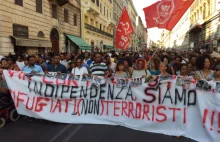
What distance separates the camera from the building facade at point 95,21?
30997 mm

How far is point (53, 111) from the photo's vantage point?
5.49 m

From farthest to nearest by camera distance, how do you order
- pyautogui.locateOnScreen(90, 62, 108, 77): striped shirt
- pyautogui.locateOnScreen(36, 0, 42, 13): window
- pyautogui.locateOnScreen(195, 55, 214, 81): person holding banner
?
1. pyautogui.locateOnScreen(36, 0, 42, 13): window
2. pyautogui.locateOnScreen(90, 62, 108, 77): striped shirt
3. pyautogui.locateOnScreen(195, 55, 214, 81): person holding banner

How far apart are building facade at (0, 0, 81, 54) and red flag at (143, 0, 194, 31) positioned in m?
9.70

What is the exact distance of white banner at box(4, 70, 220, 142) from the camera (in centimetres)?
454

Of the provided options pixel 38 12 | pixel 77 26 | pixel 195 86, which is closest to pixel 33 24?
pixel 38 12

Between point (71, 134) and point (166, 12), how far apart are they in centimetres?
455

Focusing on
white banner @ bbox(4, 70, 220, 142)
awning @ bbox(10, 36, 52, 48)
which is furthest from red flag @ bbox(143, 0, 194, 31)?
awning @ bbox(10, 36, 52, 48)

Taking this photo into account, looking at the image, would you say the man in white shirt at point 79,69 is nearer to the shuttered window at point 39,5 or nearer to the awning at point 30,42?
the awning at point 30,42

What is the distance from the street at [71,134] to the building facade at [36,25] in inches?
419

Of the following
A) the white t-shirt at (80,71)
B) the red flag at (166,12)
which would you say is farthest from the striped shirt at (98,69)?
the red flag at (166,12)

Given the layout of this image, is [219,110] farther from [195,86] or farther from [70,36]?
[70,36]

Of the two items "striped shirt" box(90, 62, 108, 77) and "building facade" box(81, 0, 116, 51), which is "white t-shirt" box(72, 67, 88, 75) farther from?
"building facade" box(81, 0, 116, 51)

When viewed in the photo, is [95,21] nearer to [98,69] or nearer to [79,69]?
[79,69]

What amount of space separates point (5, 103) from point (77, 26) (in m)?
23.5
